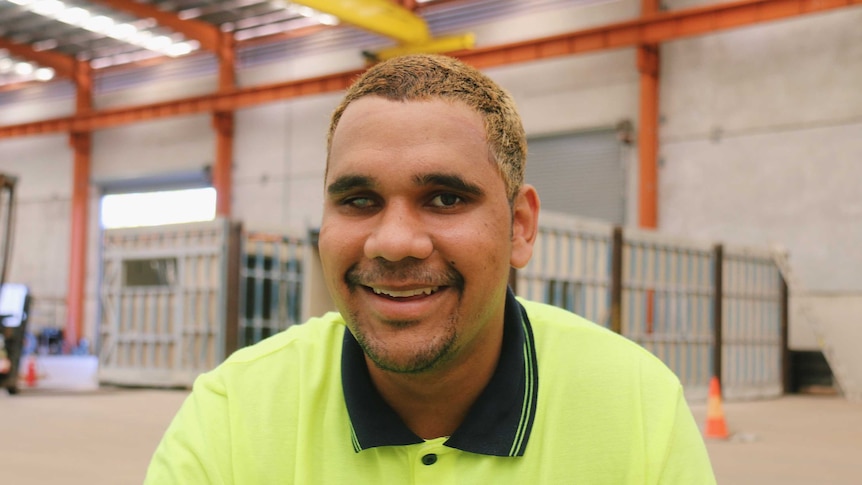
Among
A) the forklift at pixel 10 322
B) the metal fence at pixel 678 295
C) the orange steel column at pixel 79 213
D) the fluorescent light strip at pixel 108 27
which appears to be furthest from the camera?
the orange steel column at pixel 79 213

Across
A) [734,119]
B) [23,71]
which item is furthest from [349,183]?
[23,71]

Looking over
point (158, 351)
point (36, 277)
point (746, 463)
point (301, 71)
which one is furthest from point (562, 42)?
point (36, 277)

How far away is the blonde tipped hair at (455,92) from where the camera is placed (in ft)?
5.89

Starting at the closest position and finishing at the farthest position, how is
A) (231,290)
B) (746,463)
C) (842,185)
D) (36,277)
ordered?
(746,463) < (231,290) < (842,185) < (36,277)

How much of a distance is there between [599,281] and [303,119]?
39.7 ft

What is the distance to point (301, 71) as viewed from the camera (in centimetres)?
2122

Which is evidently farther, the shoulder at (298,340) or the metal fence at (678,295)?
the metal fence at (678,295)

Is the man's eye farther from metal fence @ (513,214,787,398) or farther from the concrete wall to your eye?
the concrete wall

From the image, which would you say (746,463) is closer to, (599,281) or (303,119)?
(599,281)

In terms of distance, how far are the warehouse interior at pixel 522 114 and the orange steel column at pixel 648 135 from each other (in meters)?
0.04

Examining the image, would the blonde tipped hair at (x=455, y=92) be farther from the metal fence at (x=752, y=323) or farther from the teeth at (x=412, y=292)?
the metal fence at (x=752, y=323)

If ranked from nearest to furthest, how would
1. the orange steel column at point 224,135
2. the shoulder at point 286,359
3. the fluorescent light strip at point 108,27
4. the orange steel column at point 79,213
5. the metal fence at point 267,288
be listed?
1. the shoulder at point 286,359
2. the metal fence at point 267,288
3. the fluorescent light strip at point 108,27
4. the orange steel column at point 224,135
5. the orange steel column at point 79,213

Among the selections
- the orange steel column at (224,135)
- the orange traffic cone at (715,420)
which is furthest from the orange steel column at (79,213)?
the orange traffic cone at (715,420)

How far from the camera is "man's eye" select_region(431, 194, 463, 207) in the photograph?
69.2 inches
